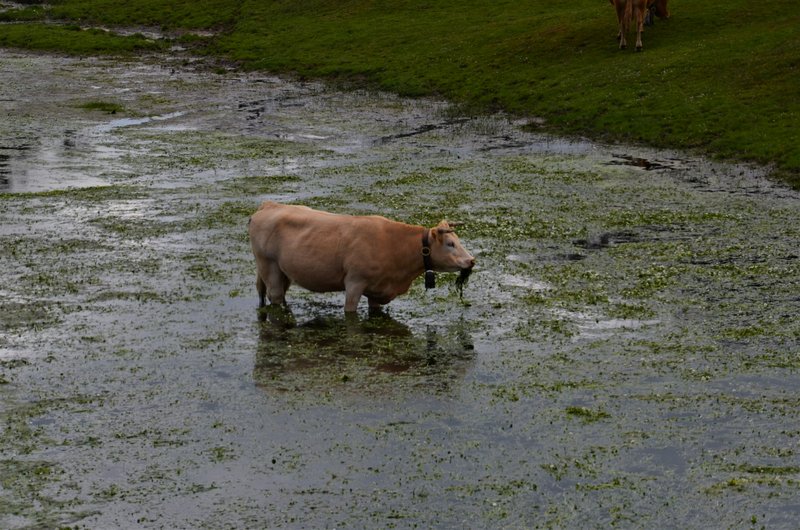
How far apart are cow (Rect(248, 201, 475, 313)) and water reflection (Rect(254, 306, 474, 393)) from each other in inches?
20.2

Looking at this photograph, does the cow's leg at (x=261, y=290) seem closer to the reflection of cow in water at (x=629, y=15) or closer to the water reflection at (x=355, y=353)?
the water reflection at (x=355, y=353)

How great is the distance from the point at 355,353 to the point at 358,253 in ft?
6.26

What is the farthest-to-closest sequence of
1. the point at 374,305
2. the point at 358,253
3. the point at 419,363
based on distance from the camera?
the point at 374,305 → the point at 358,253 → the point at 419,363

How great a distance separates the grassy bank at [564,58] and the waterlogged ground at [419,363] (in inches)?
208

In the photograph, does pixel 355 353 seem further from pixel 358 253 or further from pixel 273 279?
pixel 273 279

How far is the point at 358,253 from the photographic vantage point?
1695 centimetres

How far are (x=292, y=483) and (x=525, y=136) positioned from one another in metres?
25.9

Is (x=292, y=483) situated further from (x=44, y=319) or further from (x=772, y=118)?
(x=772, y=118)

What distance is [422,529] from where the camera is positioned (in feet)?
35.2

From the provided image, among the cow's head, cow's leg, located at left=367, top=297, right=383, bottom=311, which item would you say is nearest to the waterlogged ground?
cow's leg, located at left=367, top=297, right=383, bottom=311

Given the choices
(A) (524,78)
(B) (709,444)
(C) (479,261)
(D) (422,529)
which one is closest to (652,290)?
(C) (479,261)

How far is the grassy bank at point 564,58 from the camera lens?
113ft

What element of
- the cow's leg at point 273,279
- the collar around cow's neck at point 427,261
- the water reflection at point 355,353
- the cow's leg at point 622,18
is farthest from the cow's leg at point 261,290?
the cow's leg at point 622,18

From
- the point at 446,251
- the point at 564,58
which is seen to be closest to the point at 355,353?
the point at 446,251
